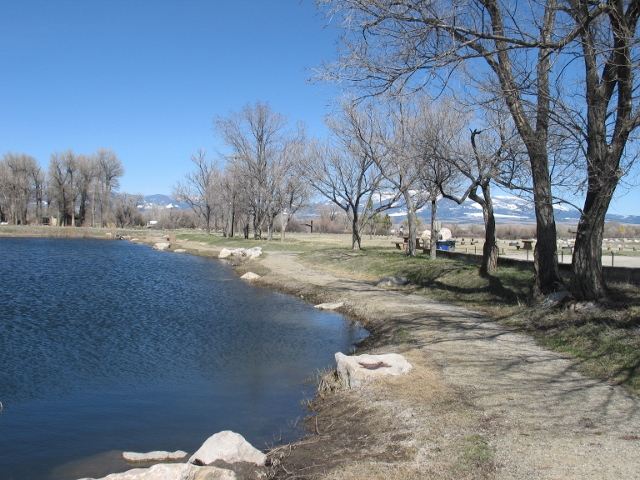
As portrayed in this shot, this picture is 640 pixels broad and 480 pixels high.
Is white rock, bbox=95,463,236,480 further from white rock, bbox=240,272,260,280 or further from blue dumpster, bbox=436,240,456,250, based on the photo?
blue dumpster, bbox=436,240,456,250

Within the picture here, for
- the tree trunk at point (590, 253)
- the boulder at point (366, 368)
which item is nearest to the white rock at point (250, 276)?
the tree trunk at point (590, 253)

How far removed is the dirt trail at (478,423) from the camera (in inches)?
197

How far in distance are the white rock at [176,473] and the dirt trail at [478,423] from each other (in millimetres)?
693

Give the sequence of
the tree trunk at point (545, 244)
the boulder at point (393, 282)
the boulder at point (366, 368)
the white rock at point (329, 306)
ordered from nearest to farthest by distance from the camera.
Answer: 1. the boulder at point (366, 368)
2. the tree trunk at point (545, 244)
3. the white rock at point (329, 306)
4. the boulder at point (393, 282)

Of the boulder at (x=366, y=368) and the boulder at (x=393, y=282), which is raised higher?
the boulder at (x=393, y=282)

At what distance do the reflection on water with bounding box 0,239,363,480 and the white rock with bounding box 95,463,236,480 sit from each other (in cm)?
130

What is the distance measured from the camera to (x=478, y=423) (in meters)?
6.00

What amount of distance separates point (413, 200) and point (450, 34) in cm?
2011

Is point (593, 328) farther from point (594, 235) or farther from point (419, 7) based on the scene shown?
point (419, 7)

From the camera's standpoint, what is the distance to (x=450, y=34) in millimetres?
8664

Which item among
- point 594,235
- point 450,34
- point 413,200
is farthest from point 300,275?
point 450,34

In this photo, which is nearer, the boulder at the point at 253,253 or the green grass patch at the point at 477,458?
the green grass patch at the point at 477,458

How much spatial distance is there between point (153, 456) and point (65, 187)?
85.2 meters

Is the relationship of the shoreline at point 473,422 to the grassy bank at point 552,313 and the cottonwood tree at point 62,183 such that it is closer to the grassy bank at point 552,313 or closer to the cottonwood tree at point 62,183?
the grassy bank at point 552,313
